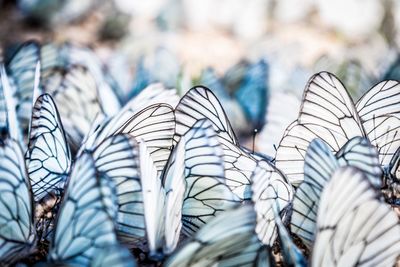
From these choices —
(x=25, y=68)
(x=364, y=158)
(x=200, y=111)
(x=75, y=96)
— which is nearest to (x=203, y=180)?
(x=200, y=111)

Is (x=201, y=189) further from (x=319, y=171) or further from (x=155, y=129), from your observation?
(x=319, y=171)

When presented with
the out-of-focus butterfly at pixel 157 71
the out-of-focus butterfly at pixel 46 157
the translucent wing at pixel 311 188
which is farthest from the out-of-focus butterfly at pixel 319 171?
the out-of-focus butterfly at pixel 157 71

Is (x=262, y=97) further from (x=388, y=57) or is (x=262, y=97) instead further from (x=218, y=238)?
(x=218, y=238)

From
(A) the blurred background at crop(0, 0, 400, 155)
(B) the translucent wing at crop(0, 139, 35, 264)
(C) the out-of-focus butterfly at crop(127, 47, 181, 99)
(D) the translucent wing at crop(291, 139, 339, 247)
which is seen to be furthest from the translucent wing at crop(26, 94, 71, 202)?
(A) the blurred background at crop(0, 0, 400, 155)

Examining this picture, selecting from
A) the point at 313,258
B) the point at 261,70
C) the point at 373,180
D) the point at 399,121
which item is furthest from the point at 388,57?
the point at 313,258

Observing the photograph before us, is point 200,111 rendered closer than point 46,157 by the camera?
Yes

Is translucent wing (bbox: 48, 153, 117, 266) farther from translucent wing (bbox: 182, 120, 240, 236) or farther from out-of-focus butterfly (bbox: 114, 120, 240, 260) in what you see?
translucent wing (bbox: 182, 120, 240, 236)
